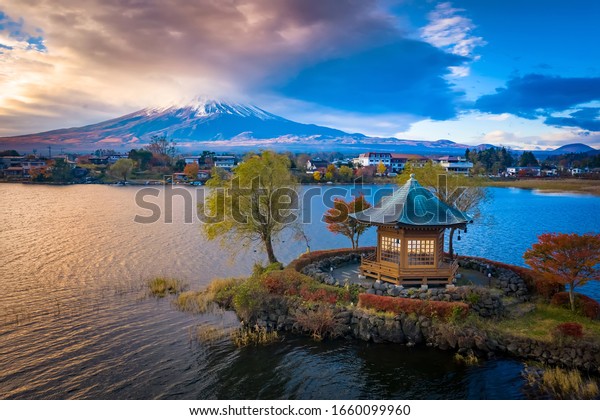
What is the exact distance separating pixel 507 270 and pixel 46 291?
26.0 metres

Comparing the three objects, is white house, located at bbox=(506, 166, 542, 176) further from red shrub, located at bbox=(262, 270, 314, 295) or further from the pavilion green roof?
red shrub, located at bbox=(262, 270, 314, 295)

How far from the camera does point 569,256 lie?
17.1 meters

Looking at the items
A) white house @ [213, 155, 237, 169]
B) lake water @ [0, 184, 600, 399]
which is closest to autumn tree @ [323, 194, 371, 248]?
lake water @ [0, 184, 600, 399]

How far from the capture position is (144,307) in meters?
21.3

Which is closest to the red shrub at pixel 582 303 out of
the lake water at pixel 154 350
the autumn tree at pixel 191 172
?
the lake water at pixel 154 350

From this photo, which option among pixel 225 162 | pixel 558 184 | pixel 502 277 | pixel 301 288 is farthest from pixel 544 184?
pixel 301 288

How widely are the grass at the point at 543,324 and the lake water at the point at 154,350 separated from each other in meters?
1.77

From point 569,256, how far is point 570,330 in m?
3.45

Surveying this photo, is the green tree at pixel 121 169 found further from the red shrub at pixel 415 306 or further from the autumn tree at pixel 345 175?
the red shrub at pixel 415 306

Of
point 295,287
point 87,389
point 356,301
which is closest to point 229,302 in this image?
point 295,287

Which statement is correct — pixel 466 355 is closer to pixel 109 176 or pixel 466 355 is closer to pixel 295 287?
pixel 295 287

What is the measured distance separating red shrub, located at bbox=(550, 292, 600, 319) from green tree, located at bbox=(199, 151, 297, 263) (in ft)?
49.1

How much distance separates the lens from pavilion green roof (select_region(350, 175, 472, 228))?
802 inches

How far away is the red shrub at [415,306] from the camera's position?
16.9 meters
